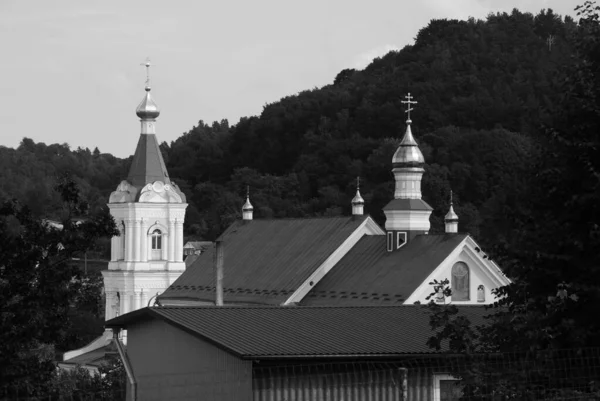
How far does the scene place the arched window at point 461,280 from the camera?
41562 millimetres

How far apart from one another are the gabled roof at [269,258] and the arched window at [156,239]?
80.7ft

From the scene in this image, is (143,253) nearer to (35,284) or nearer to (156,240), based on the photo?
(156,240)

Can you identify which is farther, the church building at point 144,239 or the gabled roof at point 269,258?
the church building at point 144,239

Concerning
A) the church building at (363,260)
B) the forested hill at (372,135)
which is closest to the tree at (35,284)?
the church building at (363,260)

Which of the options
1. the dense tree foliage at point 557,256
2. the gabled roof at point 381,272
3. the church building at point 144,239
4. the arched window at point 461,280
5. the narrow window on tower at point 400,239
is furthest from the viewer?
the church building at point 144,239

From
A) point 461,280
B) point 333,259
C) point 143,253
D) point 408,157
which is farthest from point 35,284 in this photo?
point 143,253

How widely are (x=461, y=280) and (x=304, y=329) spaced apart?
2184 cm

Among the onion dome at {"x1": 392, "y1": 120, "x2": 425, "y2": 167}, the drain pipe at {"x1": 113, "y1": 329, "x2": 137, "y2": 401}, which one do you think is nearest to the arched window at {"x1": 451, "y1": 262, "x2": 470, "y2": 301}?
the onion dome at {"x1": 392, "y1": 120, "x2": 425, "y2": 167}

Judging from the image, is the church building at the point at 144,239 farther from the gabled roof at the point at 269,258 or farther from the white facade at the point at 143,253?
the gabled roof at the point at 269,258

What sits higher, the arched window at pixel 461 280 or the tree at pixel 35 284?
the arched window at pixel 461 280

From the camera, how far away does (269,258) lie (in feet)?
156

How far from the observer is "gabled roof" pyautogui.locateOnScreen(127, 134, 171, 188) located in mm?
77625

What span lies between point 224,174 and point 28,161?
78.3 feet

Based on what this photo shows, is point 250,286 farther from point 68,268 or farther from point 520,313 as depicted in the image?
point 520,313
